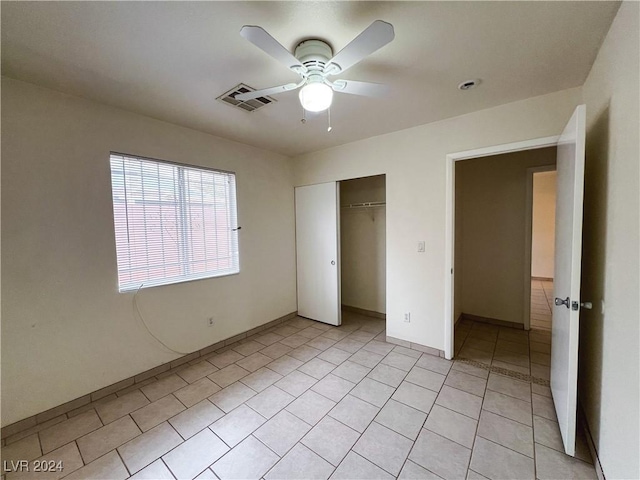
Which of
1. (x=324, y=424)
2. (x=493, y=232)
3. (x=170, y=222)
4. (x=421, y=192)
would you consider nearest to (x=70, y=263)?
(x=170, y=222)

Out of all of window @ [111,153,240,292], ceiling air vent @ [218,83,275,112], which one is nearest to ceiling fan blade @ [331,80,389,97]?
ceiling air vent @ [218,83,275,112]

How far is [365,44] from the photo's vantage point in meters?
1.20

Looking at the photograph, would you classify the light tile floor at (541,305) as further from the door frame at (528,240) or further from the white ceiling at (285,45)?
the white ceiling at (285,45)

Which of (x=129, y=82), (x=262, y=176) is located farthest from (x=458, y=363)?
(x=129, y=82)

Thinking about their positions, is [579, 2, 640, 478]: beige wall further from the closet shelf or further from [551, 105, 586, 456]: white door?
the closet shelf

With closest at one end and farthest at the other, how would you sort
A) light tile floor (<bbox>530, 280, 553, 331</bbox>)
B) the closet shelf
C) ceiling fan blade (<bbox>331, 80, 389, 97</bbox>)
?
ceiling fan blade (<bbox>331, 80, 389, 97</bbox>)
light tile floor (<bbox>530, 280, 553, 331</bbox>)
the closet shelf

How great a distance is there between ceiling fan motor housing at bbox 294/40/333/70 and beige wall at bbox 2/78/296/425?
72.8 inches

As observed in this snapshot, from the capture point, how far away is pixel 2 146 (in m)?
1.78

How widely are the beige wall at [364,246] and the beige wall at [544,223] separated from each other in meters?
4.69

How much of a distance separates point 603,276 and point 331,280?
2.71 metres

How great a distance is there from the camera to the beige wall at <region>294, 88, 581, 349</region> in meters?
2.41

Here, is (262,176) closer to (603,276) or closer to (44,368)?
(44,368)

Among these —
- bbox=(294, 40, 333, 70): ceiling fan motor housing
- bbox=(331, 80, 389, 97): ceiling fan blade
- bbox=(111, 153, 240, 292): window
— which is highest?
bbox=(294, 40, 333, 70): ceiling fan motor housing

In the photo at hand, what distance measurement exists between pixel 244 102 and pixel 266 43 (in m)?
1.12
